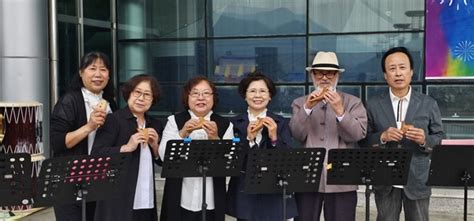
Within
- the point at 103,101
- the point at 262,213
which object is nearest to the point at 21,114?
the point at 103,101

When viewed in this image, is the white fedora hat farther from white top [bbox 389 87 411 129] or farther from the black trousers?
the black trousers

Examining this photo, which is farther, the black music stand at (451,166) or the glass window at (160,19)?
the glass window at (160,19)

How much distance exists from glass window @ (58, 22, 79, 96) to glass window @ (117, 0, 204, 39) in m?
1.32

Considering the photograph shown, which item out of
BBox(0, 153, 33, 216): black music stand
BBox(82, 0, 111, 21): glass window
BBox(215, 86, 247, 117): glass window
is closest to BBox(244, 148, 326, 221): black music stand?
BBox(0, 153, 33, 216): black music stand

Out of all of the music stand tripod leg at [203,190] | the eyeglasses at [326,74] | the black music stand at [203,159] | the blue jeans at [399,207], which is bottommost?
the blue jeans at [399,207]

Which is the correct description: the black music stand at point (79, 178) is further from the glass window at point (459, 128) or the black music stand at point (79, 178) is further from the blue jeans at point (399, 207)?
the glass window at point (459, 128)

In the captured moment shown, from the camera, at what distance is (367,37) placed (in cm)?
950

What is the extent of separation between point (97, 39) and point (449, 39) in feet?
21.1

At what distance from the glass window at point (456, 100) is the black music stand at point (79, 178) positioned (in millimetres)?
6590

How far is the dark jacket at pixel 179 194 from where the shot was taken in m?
4.39

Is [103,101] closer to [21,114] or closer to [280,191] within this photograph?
[280,191]

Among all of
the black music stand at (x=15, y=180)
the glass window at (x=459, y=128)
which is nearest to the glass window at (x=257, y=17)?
the glass window at (x=459, y=128)

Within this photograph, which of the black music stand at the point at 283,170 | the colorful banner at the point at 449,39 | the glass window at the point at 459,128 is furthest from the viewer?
the glass window at the point at 459,128

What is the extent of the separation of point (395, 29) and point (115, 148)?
6.59 metres
